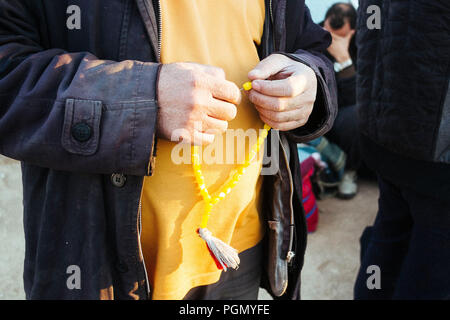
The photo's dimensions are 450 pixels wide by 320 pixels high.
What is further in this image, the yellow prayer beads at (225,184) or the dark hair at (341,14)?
the dark hair at (341,14)

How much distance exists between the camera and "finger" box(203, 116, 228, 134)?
2.77 ft

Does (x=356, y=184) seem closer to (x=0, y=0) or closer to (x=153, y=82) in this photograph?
(x=153, y=82)

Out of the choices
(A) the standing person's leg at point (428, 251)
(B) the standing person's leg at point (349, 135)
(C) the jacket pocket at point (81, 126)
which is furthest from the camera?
(B) the standing person's leg at point (349, 135)

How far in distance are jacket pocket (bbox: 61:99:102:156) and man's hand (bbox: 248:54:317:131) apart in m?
0.38

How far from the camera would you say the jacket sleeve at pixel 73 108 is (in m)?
0.79

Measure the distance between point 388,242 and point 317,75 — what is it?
94cm

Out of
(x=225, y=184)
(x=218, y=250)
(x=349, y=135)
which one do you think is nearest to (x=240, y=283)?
(x=218, y=250)

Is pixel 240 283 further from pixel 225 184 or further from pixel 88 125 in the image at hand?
pixel 88 125

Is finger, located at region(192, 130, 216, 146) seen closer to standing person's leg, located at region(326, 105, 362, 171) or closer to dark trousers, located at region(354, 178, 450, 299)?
dark trousers, located at region(354, 178, 450, 299)

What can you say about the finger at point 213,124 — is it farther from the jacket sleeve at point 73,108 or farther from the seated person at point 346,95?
the seated person at point 346,95

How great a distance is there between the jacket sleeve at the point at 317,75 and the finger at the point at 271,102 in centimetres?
16

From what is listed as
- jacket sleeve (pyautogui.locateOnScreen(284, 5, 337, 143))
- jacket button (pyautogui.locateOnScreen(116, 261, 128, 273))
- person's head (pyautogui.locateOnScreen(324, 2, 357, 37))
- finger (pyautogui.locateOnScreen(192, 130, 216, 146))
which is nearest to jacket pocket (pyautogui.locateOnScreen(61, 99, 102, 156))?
finger (pyautogui.locateOnScreen(192, 130, 216, 146))

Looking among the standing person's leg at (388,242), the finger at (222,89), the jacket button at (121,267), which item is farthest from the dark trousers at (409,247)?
the jacket button at (121,267)

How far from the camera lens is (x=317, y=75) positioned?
101cm
